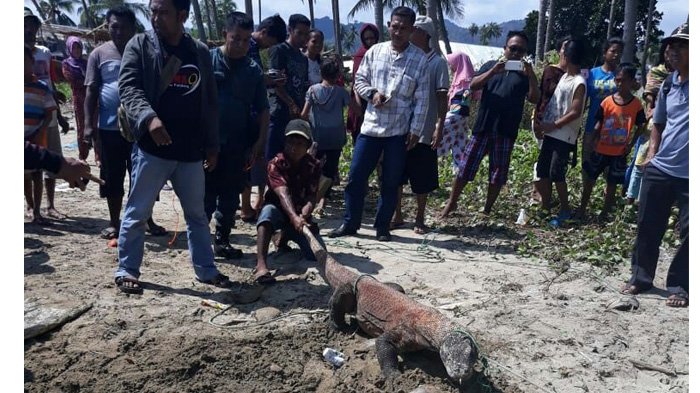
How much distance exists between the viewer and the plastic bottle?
351cm

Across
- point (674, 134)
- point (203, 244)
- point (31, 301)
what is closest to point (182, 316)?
point (203, 244)

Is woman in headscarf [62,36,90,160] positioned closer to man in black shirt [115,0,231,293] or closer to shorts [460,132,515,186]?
man in black shirt [115,0,231,293]

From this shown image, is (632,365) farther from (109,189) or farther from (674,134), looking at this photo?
(109,189)

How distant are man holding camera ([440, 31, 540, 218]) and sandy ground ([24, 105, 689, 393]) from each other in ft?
4.16

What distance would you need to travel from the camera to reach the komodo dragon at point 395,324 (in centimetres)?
299

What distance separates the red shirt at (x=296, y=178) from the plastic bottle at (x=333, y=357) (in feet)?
5.44

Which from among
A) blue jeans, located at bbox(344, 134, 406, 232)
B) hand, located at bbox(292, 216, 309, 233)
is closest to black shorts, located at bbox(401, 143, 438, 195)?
blue jeans, located at bbox(344, 134, 406, 232)

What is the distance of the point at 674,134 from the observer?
435cm

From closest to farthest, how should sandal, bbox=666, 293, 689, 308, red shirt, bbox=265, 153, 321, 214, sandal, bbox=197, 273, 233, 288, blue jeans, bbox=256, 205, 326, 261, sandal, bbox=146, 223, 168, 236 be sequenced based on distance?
1. sandal, bbox=666, 293, 689, 308
2. sandal, bbox=197, 273, 233, 288
3. blue jeans, bbox=256, 205, 326, 261
4. red shirt, bbox=265, 153, 321, 214
5. sandal, bbox=146, 223, 168, 236

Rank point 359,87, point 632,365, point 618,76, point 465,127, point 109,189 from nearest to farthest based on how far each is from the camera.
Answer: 1. point 632,365
2. point 109,189
3. point 359,87
4. point 618,76
5. point 465,127

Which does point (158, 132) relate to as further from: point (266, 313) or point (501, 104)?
point (501, 104)

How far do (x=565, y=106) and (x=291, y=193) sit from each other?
3394mm

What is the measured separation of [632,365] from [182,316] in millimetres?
3010

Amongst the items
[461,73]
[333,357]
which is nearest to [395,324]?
[333,357]
